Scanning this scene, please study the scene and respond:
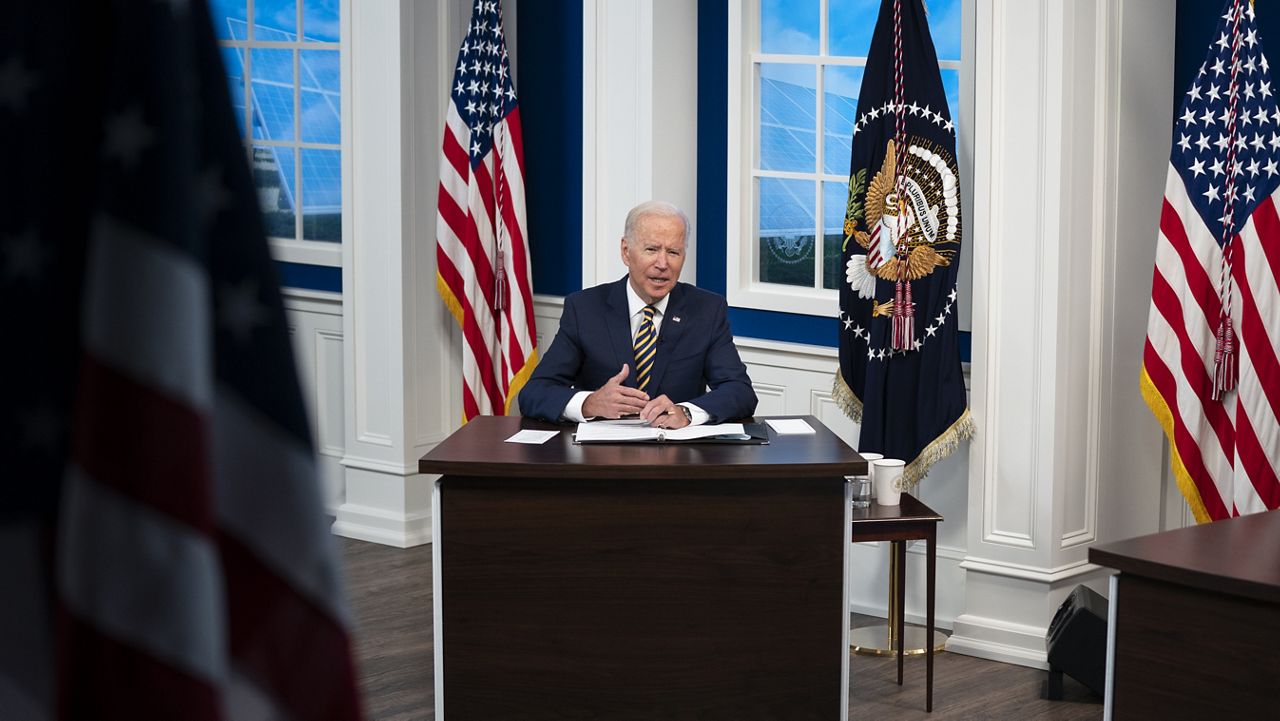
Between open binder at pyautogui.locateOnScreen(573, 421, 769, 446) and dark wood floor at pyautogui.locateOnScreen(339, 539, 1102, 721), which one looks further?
dark wood floor at pyautogui.locateOnScreen(339, 539, 1102, 721)

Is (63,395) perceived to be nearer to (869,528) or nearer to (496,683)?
(496,683)

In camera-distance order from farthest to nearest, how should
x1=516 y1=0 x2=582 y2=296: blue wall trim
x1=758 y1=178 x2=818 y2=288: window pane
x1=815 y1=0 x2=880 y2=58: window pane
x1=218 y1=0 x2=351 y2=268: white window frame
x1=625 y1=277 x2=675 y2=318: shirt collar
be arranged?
x1=218 y1=0 x2=351 y2=268: white window frame < x1=516 y1=0 x2=582 y2=296: blue wall trim < x1=758 y1=178 x2=818 y2=288: window pane < x1=815 y1=0 x2=880 y2=58: window pane < x1=625 y1=277 x2=675 y2=318: shirt collar

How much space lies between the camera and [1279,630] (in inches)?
85.2

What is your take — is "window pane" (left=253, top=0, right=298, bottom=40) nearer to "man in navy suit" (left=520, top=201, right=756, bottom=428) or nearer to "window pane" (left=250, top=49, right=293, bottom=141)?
"window pane" (left=250, top=49, right=293, bottom=141)

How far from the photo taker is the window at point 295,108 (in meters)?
6.54

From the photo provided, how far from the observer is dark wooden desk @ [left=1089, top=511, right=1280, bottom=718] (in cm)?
219

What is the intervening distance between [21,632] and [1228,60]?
13.0 ft

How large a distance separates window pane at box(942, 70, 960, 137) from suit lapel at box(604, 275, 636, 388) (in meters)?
1.52

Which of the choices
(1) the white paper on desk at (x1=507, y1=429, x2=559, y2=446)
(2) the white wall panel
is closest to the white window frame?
(2) the white wall panel

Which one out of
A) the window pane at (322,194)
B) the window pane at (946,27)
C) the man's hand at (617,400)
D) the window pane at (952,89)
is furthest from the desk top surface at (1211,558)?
the window pane at (322,194)

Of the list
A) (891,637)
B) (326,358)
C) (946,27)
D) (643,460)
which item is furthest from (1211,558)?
(326,358)

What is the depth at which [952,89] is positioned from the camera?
4.61 meters

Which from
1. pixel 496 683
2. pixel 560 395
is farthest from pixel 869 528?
pixel 496 683

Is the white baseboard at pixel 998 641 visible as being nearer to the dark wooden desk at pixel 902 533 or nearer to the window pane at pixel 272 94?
the dark wooden desk at pixel 902 533
